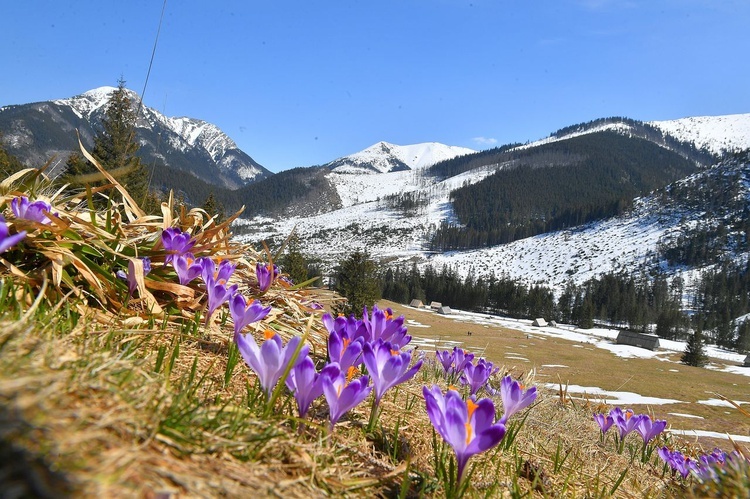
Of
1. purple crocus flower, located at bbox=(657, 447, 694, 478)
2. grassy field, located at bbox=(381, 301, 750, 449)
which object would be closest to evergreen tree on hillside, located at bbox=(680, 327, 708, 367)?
grassy field, located at bbox=(381, 301, 750, 449)

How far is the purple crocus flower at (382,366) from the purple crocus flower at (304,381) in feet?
0.56

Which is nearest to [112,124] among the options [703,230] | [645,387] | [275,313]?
[275,313]

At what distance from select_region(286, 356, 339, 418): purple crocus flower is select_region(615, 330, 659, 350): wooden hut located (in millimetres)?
80049

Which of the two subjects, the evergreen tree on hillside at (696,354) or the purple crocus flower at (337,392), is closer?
the purple crocus flower at (337,392)

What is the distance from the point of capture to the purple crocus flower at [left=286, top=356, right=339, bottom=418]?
1.36m

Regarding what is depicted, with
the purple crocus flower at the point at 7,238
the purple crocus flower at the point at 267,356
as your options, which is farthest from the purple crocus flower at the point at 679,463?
the purple crocus flower at the point at 7,238

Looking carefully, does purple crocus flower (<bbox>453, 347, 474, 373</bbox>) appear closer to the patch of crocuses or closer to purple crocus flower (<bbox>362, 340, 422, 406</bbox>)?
the patch of crocuses

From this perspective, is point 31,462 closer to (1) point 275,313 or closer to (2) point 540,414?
(1) point 275,313

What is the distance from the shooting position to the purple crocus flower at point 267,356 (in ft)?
4.45

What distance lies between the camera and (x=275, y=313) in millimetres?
2887

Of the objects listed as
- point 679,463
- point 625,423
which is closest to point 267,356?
point 679,463

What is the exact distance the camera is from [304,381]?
1.38m

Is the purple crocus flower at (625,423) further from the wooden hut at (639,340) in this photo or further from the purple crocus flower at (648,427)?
the wooden hut at (639,340)

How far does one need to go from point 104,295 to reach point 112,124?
1338 inches
